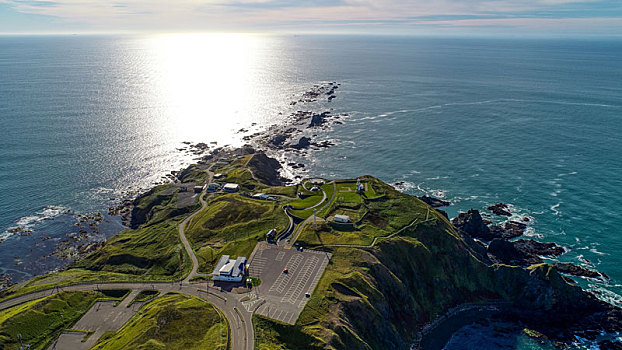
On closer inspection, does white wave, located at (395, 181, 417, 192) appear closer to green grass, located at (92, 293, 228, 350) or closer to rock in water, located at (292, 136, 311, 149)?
rock in water, located at (292, 136, 311, 149)

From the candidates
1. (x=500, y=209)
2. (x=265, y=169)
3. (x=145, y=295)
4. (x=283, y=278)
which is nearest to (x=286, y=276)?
(x=283, y=278)

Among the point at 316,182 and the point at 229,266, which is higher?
the point at 229,266

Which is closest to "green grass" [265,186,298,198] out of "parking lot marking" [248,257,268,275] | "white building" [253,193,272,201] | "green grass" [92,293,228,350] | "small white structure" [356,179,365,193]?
"white building" [253,193,272,201]

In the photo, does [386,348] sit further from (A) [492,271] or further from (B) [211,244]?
(B) [211,244]

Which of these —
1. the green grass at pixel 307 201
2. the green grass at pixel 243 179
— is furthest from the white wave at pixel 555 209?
the green grass at pixel 243 179

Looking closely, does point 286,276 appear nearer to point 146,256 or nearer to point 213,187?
point 146,256

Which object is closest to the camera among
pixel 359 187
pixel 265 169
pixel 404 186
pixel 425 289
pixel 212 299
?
pixel 212 299

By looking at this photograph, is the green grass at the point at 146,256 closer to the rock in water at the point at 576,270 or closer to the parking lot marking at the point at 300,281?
the parking lot marking at the point at 300,281
